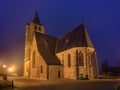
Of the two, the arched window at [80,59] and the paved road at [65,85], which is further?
the arched window at [80,59]

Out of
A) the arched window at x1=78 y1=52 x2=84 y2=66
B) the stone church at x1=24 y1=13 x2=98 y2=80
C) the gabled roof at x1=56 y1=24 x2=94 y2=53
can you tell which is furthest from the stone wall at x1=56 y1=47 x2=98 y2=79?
the gabled roof at x1=56 y1=24 x2=94 y2=53

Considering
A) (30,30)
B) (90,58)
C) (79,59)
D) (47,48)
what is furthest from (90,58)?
(30,30)

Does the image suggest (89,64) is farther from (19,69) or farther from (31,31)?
(19,69)

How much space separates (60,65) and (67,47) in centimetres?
565

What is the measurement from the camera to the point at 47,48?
49500 mm

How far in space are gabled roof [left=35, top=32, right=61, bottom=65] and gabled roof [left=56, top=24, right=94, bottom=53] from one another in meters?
2.33

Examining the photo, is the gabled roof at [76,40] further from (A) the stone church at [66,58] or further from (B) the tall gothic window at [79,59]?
(B) the tall gothic window at [79,59]

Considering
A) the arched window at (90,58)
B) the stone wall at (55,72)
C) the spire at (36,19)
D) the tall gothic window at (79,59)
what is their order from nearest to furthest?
the stone wall at (55,72), the tall gothic window at (79,59), the arched window at (90,58), the spire at (36,19)

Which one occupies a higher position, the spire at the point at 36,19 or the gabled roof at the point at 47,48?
the spire at the point at 36,19

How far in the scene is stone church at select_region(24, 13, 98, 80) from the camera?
43.4 metres

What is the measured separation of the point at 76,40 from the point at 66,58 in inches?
222

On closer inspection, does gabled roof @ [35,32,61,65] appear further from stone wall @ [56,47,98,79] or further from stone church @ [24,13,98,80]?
stone wall @ [56,47,98,79]

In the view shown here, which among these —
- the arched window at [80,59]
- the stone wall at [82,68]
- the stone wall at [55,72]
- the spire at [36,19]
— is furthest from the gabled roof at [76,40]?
the spire at [36,19]

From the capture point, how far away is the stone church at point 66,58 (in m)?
43.4
